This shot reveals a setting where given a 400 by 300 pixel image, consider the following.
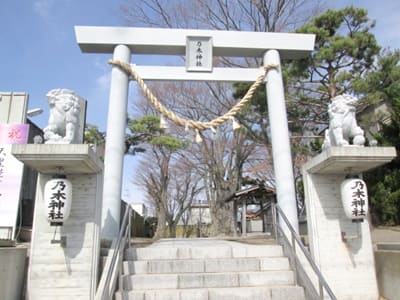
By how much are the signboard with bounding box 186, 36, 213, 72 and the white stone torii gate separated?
0.07 feet

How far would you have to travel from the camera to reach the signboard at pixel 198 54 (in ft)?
22.7

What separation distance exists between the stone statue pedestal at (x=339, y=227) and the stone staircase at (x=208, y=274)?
2.03 feet

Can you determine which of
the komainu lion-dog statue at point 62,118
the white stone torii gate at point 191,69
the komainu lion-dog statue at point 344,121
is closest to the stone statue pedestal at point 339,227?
the komainu lion-dog statue at point 344,121

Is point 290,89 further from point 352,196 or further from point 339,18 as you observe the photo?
point 352,196

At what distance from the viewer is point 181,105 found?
15.5 meters

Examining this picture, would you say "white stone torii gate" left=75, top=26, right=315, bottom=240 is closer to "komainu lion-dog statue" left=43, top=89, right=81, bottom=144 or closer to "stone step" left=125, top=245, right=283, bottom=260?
"stone step" left=125, top=245, right=283, bottom=260

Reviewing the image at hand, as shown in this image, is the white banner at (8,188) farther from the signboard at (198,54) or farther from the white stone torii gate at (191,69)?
the signboard at (198,54)

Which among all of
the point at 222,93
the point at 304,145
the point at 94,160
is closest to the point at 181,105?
the point at 222,93

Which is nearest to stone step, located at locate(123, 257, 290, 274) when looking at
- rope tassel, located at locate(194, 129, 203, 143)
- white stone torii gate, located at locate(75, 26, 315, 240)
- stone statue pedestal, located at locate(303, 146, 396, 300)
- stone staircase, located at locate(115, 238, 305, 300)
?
stone staircase, located at locate(115, 238, 305, 300)

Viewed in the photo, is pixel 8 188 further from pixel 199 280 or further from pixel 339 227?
pixel 339 227

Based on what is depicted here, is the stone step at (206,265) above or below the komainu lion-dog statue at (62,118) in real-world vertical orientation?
below

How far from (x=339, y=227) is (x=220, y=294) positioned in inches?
80.8

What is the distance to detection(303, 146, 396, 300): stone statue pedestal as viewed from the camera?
4477mm

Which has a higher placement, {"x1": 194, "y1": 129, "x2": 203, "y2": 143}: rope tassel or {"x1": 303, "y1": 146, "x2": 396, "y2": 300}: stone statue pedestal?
{"x1": 194, "y1": 129, "x2": 203, "y2": 143}: rope tassel
